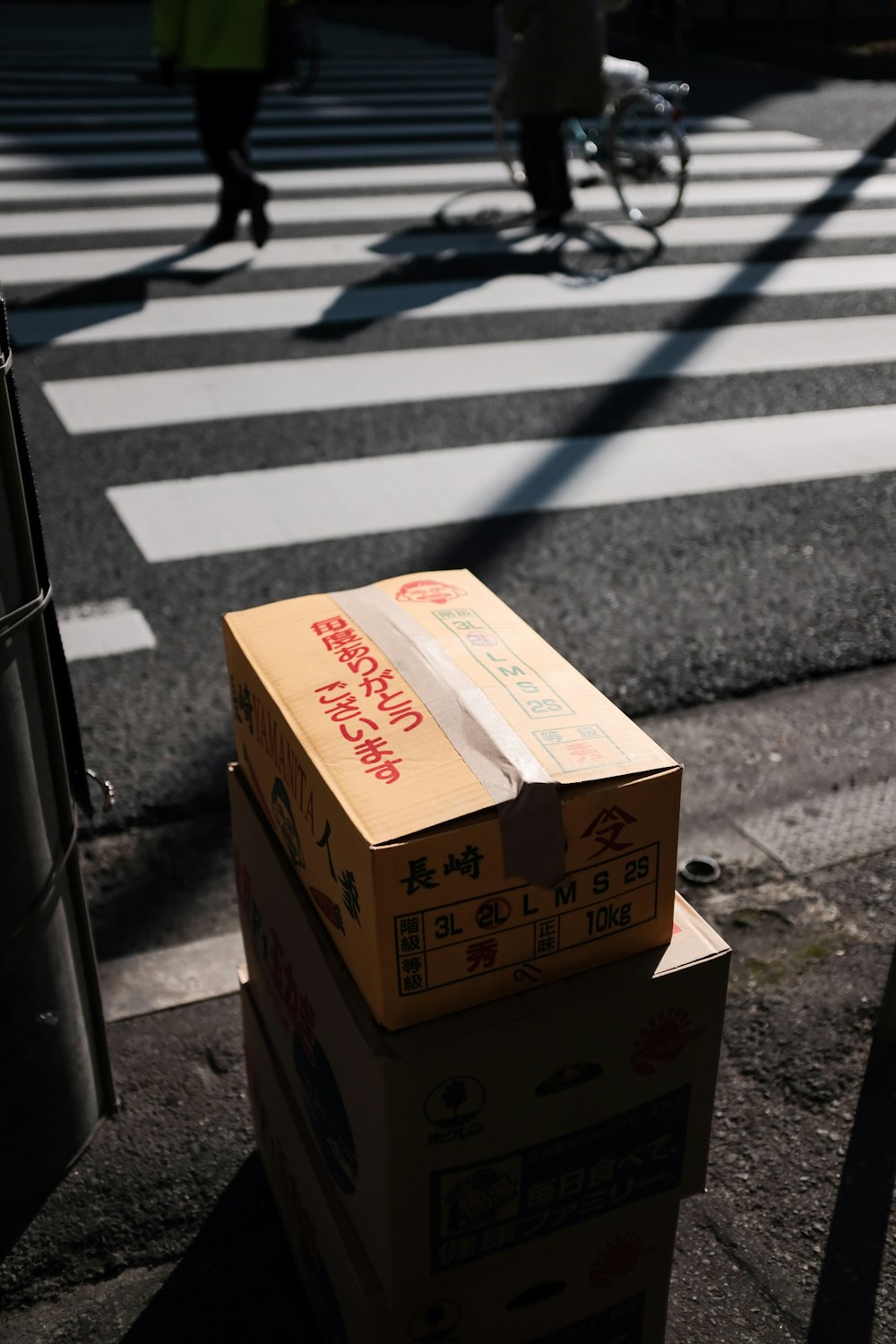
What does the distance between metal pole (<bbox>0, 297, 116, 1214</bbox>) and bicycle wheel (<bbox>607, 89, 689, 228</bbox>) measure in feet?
25.1

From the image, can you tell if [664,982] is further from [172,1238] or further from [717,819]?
[717,819]

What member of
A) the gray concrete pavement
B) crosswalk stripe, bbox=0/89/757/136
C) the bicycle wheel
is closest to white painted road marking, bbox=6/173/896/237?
the bicycle wheel

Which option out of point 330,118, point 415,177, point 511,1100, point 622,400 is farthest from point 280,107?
point 511,1100

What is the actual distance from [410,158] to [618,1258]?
34.1ft

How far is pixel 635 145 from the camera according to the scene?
9.16 m

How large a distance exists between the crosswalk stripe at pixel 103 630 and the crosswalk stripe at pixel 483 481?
0.39 metres

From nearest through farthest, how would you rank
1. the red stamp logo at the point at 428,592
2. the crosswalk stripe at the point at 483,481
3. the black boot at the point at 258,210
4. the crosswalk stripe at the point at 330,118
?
the red stamp logo at the point at 428,592
the crosswalk stripe at the point at 483,481
the black boot at the point at 258,210
the crosswalk stripe at the point at 330,118

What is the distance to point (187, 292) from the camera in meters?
7.32

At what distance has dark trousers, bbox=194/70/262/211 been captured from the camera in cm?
763

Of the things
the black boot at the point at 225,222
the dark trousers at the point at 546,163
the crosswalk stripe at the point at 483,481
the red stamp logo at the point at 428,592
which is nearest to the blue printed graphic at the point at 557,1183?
the red stamp logo at the point at 428,592

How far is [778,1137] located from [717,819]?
3.32 feet

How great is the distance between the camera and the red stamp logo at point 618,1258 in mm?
1911

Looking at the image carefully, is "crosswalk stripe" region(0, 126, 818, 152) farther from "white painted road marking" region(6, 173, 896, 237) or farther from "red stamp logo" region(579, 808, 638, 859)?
"red stamp logo" region(579, 808, 638, 859)

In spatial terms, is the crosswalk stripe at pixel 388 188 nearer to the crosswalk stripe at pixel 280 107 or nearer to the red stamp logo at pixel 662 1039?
the crosswalk stripe at pixel 280 107
